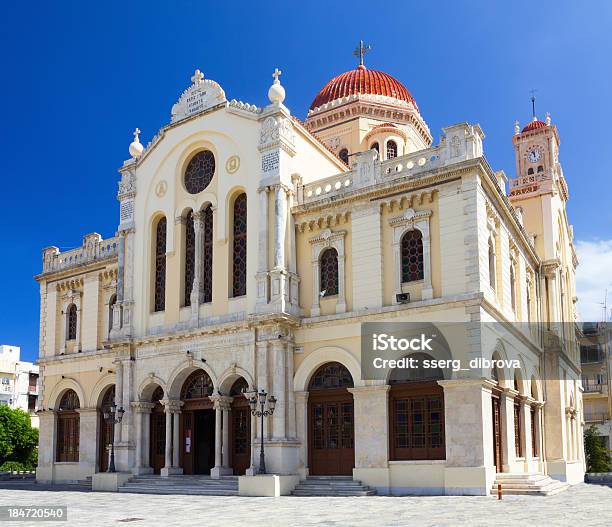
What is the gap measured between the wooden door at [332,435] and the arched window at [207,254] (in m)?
5.89

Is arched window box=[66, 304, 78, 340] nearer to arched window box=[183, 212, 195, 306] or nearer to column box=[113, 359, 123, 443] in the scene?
column box=[113, 359, 123, 443]

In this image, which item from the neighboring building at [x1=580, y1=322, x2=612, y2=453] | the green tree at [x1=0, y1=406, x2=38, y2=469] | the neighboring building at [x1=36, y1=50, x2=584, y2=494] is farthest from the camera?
the neighboring building at [x1=580, y1=322, x2=612, y2=453]

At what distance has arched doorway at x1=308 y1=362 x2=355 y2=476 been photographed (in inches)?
932

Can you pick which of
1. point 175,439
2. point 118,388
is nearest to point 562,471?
point 175,439

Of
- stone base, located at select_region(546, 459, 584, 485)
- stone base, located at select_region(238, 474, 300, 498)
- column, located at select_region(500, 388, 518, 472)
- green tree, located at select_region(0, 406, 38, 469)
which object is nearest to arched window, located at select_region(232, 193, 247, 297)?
stone base, located at select_region(238, 474, 300, 498)

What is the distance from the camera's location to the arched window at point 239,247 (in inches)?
1046

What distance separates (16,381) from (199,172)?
156ft

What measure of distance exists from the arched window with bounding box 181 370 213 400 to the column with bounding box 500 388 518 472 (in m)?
9.89

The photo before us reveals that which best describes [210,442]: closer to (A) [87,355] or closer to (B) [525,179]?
(A) [87,355]

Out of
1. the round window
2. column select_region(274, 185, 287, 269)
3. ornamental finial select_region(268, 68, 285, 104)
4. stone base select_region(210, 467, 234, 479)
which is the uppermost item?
ornamental finial select_region(268, 68, 285, 104)

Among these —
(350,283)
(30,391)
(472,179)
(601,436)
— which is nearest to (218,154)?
(350,283)

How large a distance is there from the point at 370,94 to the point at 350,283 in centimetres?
1358

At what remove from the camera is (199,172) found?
94.8ft

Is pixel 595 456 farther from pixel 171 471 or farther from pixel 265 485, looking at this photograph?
pixel 265 485
